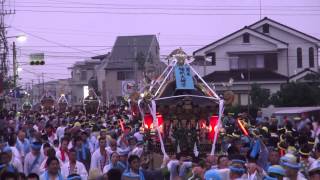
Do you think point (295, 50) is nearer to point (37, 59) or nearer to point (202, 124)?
point (37, 59)

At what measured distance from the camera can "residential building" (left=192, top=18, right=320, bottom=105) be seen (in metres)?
48.4

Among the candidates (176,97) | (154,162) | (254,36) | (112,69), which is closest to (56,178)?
(154,162)

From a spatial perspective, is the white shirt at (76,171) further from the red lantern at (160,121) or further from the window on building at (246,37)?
the window on building at (246,37)

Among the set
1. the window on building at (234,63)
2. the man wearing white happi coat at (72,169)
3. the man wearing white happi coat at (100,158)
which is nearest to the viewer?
the man wearing white happi coat at (72,169)

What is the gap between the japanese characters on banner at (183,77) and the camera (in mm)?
17156

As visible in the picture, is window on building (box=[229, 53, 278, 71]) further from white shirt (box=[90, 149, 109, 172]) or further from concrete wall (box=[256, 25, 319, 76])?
white shirt (box=[90, 149, 109, 172])

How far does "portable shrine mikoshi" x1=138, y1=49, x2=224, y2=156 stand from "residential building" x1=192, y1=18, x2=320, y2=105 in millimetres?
30717

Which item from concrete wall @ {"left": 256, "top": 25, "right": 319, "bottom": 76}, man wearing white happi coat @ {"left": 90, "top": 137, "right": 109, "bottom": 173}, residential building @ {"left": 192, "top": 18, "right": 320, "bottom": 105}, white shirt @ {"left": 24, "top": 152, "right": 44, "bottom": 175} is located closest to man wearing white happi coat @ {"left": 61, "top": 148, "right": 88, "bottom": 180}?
white shirt @ {"left": 24, "top": 152, "right": 44, "bottom": 175}

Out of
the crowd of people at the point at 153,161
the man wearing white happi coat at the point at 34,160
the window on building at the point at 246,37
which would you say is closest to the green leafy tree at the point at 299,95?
the window on building at the point at 246,37

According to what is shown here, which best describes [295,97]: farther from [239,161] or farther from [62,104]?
[239,161]

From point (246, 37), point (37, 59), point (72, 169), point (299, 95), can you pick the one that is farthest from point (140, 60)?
point (72, 169)

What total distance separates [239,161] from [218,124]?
791 cm

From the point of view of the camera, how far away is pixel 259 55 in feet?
162

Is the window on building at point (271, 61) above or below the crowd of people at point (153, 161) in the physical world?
above
